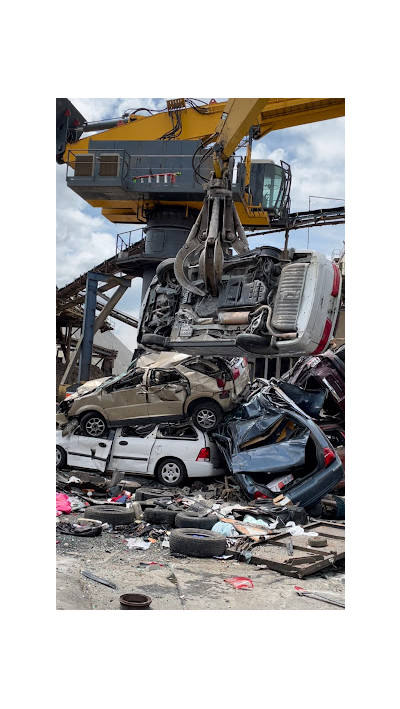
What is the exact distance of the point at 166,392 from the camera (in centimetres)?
855

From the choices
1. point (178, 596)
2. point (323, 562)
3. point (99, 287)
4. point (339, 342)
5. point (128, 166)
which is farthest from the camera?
point (99, 287)

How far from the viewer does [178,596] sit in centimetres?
425

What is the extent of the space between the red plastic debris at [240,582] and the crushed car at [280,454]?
2171 mm

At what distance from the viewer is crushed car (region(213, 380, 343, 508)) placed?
22.5 ft

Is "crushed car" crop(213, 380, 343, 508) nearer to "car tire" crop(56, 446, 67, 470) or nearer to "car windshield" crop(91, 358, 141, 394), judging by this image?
"car windshield" crop(91, 358, 141, 394)

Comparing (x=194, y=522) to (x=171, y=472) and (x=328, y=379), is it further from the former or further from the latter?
(x=328, y=379)

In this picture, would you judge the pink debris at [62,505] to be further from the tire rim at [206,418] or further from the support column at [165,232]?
the support column at [165,232]

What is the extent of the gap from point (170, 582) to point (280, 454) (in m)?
2.82

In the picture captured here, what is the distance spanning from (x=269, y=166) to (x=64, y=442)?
20.8 ft

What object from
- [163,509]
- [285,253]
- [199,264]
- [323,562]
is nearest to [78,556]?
[163,509]

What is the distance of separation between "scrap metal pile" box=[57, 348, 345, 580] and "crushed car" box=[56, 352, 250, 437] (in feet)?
0.52

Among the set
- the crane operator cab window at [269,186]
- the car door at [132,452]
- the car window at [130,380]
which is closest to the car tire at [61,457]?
the car door at [132,452]

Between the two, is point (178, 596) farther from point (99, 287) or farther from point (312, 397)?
point (99, 287)

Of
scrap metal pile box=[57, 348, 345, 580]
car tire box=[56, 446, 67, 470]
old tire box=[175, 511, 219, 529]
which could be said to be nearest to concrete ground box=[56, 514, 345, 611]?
scrap metal pile box=[57, 348, 345, 580]
